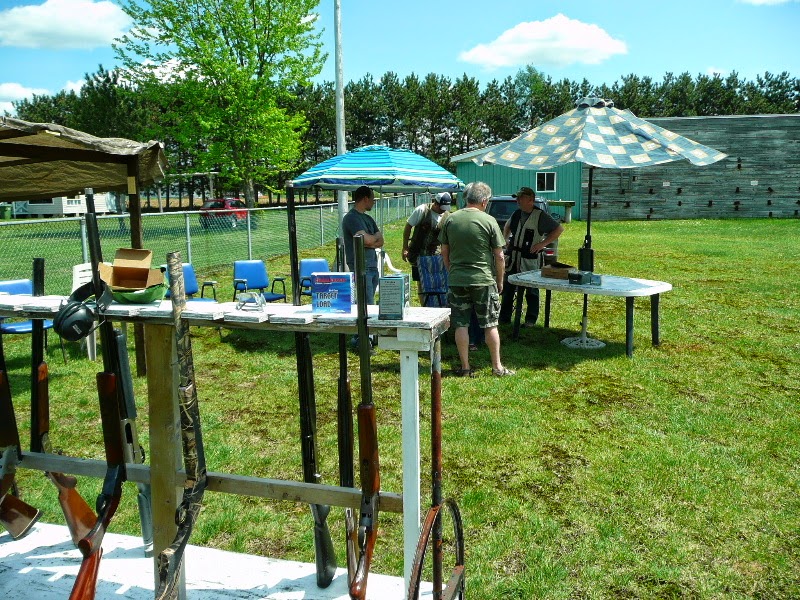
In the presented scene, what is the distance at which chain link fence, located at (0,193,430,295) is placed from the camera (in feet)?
38.4

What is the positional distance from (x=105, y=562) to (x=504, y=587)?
6.69ft

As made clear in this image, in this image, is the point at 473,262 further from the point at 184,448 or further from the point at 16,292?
the point at 16,292

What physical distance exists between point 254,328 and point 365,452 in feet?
2.12

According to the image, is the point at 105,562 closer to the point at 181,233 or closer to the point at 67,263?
the point at 67,263

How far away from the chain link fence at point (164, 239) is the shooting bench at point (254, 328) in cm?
667

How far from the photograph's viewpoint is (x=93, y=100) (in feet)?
108

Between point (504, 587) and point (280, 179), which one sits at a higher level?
point (280, 179)

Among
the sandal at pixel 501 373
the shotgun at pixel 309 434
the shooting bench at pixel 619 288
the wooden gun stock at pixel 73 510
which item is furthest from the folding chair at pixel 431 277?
the wooden gun stock at pixel 73 510

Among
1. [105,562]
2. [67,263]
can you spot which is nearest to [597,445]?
[105,562]

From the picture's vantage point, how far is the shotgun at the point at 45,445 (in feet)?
10.2

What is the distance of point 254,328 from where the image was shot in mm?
2566

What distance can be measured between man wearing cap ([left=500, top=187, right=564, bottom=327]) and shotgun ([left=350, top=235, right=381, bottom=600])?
6479mm

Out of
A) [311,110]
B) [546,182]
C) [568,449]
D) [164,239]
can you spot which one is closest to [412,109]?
[311,110]

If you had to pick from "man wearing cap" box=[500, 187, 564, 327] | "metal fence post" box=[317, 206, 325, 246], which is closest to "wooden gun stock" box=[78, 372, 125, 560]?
"man wearing cap" box=[500, 187, 564, 327]
